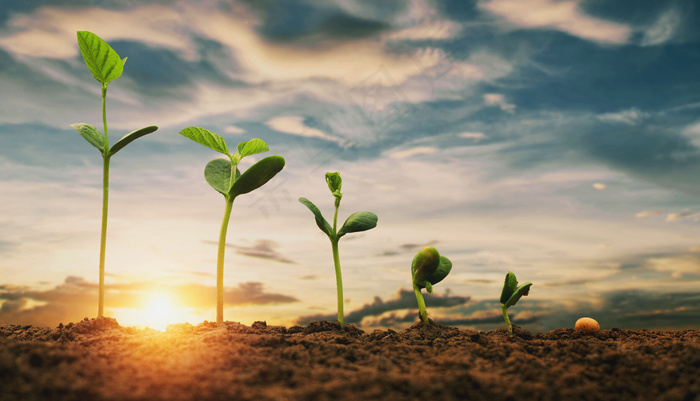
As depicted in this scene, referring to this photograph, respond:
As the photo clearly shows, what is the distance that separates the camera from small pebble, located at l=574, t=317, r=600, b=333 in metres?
3.46

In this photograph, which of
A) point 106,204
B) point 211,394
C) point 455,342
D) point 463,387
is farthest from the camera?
point 106,204

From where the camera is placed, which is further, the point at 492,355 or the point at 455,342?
the point at 455,342

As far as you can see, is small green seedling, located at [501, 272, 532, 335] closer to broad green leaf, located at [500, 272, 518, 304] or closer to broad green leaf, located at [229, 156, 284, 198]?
broad green leaf, located at [500, 272, 518, 304]

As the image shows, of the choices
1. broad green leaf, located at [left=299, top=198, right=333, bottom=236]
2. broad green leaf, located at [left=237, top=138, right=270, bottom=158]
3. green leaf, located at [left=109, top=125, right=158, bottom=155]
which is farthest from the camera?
broad green leaf, located at [left=237, top=138, right=270, bottom=158]

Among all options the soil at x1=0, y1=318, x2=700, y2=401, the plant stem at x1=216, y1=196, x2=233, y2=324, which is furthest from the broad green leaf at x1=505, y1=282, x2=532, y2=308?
the plant stem at x1=216, y1=196, x2=233, y2=324

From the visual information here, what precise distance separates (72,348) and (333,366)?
1.30 m

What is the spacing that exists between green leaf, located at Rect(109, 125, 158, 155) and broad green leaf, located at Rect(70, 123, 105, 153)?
0.08 m

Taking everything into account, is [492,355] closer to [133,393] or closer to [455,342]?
[455,342]

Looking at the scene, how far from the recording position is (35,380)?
5.80ft

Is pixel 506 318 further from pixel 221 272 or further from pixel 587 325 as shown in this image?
pixel 221 272

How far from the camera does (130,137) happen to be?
10.0 feet

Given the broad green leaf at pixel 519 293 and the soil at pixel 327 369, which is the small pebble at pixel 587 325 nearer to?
the soil at pixel 327 369

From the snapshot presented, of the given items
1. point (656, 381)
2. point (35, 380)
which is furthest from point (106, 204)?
point (656, 381)

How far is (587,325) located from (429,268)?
1339 millimetres
